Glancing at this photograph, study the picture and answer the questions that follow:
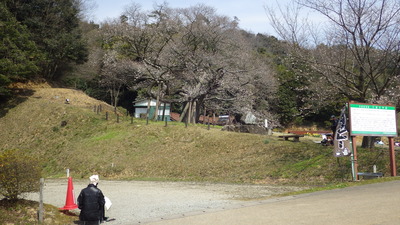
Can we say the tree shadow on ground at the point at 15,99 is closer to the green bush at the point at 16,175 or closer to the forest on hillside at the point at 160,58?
the forest on hillside at the point at 160,58

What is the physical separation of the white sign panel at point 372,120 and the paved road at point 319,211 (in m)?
2.56

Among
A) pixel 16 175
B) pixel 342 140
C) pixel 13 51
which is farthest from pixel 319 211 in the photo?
pixel 13 51

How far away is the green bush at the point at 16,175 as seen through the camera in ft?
25.8

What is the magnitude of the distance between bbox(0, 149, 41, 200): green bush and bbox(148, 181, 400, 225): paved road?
8.83ft

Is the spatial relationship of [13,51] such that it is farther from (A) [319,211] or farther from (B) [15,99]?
(A) [319,211]

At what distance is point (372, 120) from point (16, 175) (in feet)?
33.1

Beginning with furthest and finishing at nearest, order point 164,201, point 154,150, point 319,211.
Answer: point 154,150 → point 164,201 → point 319,211

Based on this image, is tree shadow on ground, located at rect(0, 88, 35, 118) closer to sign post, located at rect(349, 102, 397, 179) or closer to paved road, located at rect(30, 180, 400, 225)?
paved road, located at rect(30, 180, 400, 225)

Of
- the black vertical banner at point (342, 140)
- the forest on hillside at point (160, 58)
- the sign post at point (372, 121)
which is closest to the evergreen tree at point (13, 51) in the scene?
the forest on hillside at point (160, 58)

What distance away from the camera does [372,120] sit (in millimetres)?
12398

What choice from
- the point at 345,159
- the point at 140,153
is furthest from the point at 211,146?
the point at 345,159

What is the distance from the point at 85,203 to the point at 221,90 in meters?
26.4

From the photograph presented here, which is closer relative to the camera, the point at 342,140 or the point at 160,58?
the point at 342,140

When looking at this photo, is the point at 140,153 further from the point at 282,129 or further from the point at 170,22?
Result: the point at 282,129
